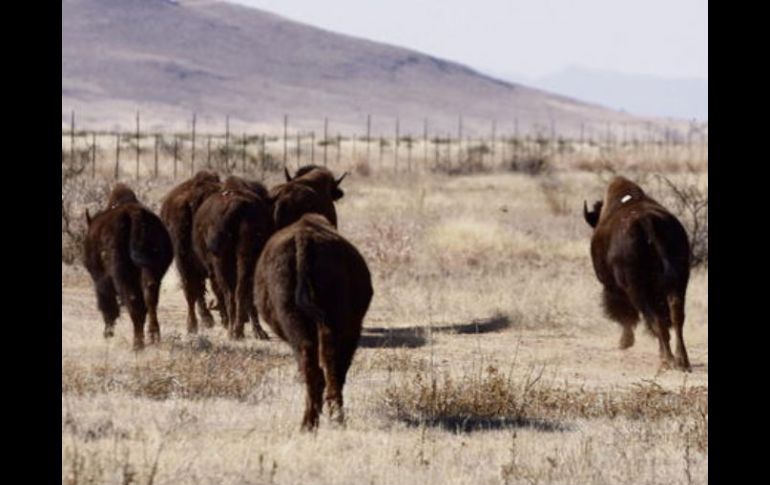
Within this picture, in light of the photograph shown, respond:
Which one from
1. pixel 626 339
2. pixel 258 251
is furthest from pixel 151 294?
pixel 626 339

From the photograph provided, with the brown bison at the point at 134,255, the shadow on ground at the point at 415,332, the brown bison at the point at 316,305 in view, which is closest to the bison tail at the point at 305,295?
→ the brown bison at the point at 316,305

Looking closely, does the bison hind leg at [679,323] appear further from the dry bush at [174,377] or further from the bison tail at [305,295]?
the bison tail at [305,295]

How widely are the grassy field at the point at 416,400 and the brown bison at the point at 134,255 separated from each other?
41 cm

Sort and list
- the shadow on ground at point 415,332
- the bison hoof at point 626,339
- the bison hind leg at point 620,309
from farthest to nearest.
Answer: the bison hoof at point 626,339 < the shadow on ground at point 415,332 < the bison hind leg at point 620,309

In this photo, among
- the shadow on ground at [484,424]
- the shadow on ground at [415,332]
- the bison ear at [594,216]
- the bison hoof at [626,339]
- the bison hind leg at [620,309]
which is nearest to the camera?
the shadow on ground at [484,424]

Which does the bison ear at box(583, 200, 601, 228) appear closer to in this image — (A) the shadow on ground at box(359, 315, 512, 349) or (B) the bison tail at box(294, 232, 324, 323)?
(A) the shadow on ground at box(359, 315, 512, 349)

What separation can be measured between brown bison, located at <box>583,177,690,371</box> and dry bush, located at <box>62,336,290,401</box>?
3.93 metres

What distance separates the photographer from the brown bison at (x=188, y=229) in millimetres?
17125

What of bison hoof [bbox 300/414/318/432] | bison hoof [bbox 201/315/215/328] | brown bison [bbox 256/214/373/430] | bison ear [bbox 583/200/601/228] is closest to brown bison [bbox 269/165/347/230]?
bison hoof [bbox 201/315/215/328]

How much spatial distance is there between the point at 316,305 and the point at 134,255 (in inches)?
184

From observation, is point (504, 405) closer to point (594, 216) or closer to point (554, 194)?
point (594, 216)
